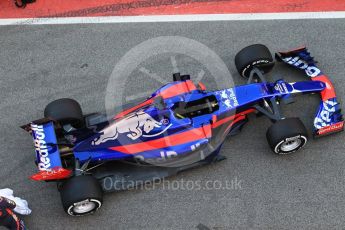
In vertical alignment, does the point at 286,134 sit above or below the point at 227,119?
below

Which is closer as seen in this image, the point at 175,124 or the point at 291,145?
the point at 175,124

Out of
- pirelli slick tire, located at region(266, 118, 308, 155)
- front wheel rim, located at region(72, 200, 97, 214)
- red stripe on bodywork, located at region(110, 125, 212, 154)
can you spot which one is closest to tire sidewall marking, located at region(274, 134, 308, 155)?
pirelli slick tire, located at region(266, 118, 308, 155)

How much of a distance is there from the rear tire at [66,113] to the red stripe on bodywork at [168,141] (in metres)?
0.67

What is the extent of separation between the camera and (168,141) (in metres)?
5.14

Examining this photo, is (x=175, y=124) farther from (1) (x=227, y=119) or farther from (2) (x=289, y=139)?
(2) (x=289, y=139)

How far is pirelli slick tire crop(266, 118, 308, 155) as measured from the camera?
5.14m

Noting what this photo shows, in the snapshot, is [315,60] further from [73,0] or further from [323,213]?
[73,0]

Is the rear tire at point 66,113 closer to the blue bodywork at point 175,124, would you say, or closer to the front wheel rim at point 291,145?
the blue bodywork at point 175,124

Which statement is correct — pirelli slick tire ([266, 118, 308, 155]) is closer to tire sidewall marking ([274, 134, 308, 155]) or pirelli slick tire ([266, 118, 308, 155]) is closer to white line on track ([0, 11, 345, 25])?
tire sidewall marking ([274, 134, 308, 155])

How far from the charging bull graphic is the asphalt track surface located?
2.43 feet

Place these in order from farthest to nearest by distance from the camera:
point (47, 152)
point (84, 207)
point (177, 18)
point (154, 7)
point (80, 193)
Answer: point (154, 7) → point (177, 18) → point (84, 207) → point (47, 152) → point (80, 193)

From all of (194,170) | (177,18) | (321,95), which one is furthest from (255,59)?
(177,18)

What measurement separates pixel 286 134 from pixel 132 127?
175cm

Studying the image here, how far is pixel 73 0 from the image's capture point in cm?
739
